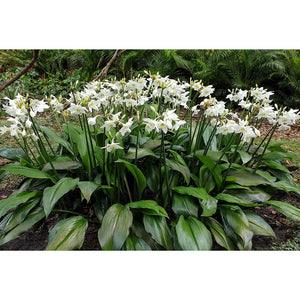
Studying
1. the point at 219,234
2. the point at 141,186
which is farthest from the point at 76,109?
the point at 219,234

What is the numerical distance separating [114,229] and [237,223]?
95 cm

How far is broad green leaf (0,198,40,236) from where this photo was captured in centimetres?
203

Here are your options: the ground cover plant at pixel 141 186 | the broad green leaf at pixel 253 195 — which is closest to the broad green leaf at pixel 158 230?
the ground cover plant at pixel 141 186

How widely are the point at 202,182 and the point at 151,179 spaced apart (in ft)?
1.55

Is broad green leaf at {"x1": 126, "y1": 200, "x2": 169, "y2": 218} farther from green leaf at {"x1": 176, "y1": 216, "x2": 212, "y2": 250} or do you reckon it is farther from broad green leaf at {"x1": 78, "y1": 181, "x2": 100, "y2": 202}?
broad green leaf at {"x1": 78, "y1": 181, "x2": 100, "y2": 202}

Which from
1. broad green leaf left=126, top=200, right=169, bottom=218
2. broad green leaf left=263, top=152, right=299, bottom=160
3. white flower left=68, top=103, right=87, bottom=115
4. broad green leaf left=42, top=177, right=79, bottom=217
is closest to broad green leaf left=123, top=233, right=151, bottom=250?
broad green leaf left=126, top=200, right=169, bottom=218

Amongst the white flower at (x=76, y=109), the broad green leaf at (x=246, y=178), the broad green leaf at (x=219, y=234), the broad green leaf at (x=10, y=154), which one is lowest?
the broad green leaf at (x=219, y=234)

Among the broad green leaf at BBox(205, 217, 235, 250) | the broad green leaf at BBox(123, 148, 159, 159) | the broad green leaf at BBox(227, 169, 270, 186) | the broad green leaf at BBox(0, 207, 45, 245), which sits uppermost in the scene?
the broad green leaf at BBox(123, 148, 159, 159)

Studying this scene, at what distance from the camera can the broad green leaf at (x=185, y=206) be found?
2.08m

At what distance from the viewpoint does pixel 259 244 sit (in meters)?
2.14

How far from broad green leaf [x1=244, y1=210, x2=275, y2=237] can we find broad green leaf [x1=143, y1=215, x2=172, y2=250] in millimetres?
707

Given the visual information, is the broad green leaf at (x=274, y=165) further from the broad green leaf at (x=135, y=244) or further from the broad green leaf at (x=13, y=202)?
the broad green leaf at (x=13, y=202)

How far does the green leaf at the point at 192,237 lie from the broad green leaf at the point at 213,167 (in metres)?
0.55

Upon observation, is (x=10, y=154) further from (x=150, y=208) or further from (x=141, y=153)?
(x=150, y=208)
